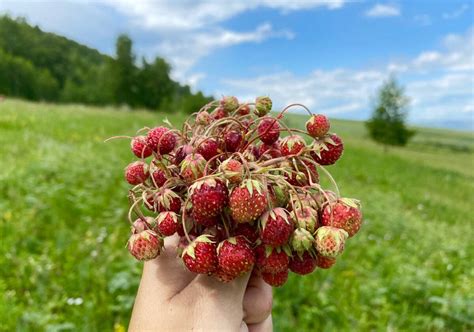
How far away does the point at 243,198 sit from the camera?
1.17 meters

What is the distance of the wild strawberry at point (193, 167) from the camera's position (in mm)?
1295

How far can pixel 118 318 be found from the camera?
3.36 m

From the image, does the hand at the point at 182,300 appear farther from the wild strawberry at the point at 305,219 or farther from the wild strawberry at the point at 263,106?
the wild strawberry at the point at 263,106

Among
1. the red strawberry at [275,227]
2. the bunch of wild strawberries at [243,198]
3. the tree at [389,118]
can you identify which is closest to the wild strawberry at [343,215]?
the bunch of wild strawberries at [243,198]

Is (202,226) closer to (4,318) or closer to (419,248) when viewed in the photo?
(4,318)

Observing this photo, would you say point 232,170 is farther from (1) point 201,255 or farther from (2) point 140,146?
(2) point 140,146

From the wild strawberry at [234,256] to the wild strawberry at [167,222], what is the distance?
0.50 feet

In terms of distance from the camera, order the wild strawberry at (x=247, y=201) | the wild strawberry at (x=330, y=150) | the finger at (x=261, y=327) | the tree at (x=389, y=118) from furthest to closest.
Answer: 1. the tree at (x=389, y=118)
2. the finger at (x=261, y=327)
3. the wild strawberry at (x=330, y=150)
4. the wild strawberry at (x=247, y=201)

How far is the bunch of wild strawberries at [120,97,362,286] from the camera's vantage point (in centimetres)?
122

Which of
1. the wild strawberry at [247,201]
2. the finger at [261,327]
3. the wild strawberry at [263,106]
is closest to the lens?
the wild strawberry at [247,201]

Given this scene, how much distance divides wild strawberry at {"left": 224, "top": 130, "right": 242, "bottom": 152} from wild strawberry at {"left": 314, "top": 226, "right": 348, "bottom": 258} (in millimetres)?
402

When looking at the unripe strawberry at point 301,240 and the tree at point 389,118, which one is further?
the tree at point 389,118

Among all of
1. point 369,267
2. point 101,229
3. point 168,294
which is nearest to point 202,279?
point 168,294

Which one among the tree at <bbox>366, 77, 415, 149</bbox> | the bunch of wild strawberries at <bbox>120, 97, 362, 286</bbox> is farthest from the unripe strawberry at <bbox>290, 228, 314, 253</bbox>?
the tree at <bbox>366, 77, 415, 149</bbox>
